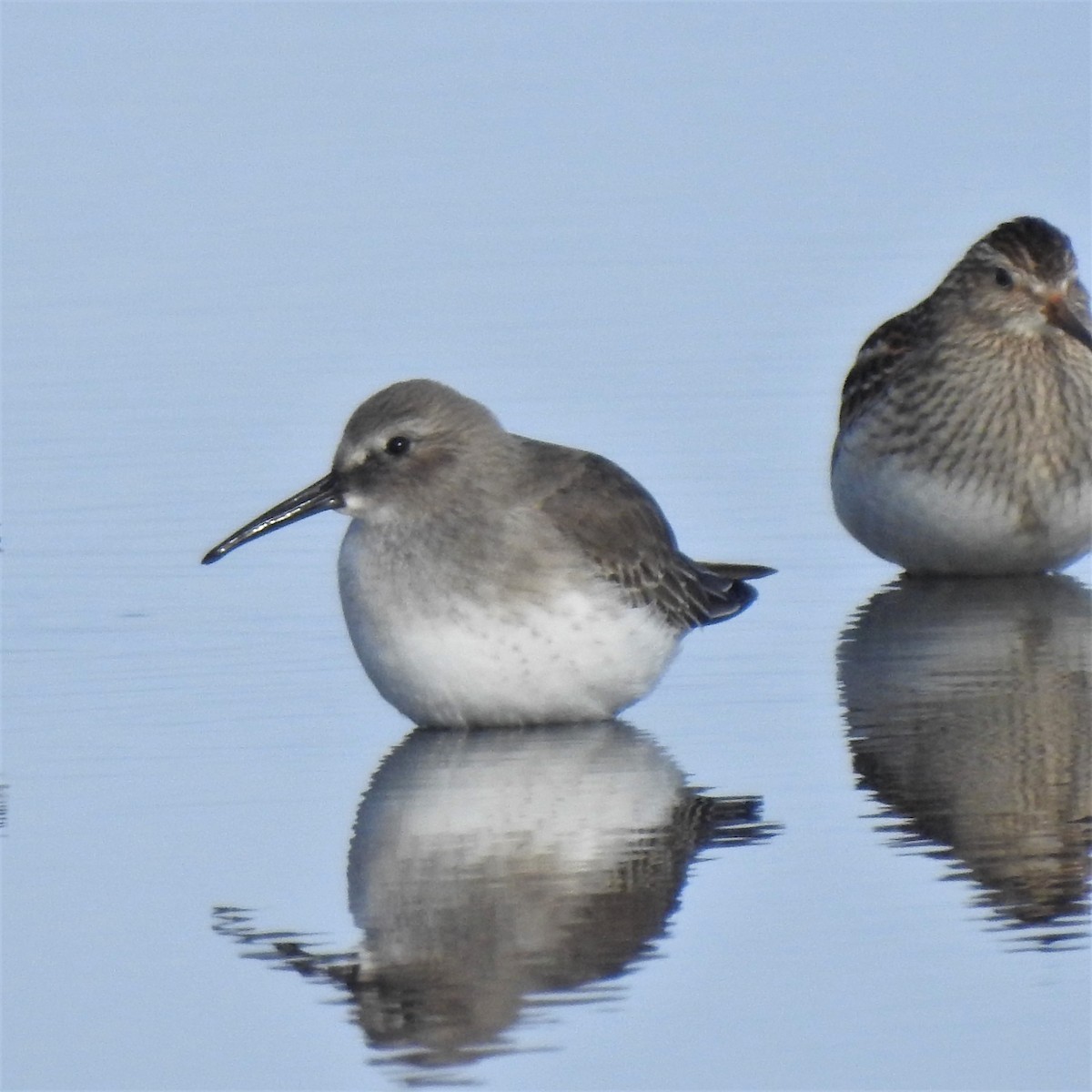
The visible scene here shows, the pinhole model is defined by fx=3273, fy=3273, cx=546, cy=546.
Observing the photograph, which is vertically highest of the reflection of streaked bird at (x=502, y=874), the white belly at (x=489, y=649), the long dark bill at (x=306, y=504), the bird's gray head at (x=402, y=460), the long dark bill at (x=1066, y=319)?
the long dark bill at (x=1066, y=319)

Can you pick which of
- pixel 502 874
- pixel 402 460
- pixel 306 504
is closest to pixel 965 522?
pixel 402 460

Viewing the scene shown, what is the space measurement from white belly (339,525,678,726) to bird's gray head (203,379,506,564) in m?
0.20

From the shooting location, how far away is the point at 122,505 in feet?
47.0

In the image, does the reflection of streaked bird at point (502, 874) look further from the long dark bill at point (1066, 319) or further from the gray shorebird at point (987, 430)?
the long dark bill at point (1066, 319)

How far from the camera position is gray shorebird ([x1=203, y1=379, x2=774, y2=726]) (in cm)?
1052

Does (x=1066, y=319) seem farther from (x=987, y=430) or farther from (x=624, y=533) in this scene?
(x=624, y=533)

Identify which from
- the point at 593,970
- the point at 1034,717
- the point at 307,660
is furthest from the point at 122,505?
the point at 593,970

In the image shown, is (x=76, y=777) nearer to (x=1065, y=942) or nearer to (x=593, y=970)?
(x=593, y=970)

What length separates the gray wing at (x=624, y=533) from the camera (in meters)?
10.9

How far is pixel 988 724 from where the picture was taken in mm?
11016

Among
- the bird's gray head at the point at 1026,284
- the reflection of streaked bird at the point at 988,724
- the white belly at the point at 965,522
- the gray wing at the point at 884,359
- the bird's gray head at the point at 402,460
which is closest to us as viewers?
the reflection of streaked bird at the point at 988,724

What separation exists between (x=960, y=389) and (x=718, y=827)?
400 cm

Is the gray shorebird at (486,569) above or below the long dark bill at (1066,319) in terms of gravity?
below

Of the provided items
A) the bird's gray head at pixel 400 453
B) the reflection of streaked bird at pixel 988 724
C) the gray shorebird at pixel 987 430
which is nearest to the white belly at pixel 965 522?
the gray shorebird at pixel 987 430
